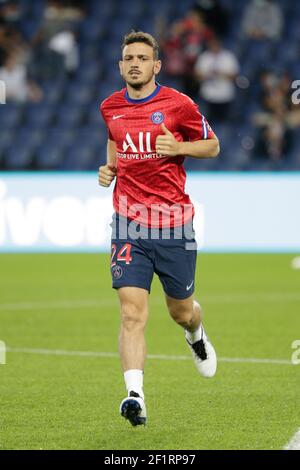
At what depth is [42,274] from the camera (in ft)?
52.5

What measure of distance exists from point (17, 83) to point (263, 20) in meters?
4.68

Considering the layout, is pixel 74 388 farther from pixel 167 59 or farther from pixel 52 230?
pixel 167 59

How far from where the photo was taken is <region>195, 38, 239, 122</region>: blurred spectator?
19.9 metres

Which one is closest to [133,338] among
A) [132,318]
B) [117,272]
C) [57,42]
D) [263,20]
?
[132,318]

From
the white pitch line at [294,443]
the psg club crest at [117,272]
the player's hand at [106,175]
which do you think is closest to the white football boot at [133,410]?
the white pitch line at [294,443]

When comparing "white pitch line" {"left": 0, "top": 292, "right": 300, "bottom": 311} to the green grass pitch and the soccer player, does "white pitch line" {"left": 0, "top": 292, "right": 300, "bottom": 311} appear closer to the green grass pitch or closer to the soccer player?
the green grass pitch

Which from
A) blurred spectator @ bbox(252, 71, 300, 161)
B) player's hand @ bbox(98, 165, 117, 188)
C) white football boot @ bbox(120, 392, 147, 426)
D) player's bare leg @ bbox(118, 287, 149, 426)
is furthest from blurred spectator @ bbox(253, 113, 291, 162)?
white football boot @ bbox(120, 392, 147, 426)

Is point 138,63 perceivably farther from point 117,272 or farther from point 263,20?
point 263,20

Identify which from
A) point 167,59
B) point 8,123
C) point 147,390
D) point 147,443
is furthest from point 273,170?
point 147,443

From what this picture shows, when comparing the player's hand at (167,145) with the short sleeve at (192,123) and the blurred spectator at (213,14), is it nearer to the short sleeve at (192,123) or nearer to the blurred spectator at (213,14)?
the short sleeve at (192,123)

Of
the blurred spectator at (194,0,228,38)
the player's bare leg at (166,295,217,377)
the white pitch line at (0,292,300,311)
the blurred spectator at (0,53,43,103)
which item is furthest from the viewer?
the blurred spectator at (194,0,228,38)

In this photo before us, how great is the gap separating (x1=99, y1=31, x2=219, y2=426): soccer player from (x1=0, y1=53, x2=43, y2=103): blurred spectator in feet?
43.7

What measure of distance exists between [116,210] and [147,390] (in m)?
1.37

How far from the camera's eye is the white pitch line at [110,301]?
41.1 ft
